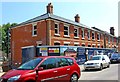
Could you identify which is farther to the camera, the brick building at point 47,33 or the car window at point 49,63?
the brick building at point 47,33

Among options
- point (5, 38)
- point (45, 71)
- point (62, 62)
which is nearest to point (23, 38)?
point (62, 62)

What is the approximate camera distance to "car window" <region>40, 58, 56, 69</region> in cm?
1058

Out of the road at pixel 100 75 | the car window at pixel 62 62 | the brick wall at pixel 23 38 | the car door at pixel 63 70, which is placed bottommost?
the road at pixel 100 75

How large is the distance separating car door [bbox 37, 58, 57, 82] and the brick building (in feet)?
A: 62.8

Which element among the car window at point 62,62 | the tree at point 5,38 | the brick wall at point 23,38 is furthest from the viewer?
the tree at point 5,38

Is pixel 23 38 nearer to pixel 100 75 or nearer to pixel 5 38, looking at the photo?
pixel 100 75

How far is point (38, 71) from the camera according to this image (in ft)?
33.0

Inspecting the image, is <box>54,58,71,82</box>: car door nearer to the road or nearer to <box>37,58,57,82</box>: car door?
<box>37,58,57,82</box>: car door

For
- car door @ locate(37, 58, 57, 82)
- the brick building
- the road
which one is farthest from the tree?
car door @ locate(37, 58, 57, 82)

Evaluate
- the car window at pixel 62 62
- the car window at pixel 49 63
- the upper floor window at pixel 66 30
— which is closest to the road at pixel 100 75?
Answer: the car window at pixel 62 62

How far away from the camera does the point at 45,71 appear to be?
409 inches

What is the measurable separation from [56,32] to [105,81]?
64.3 ft

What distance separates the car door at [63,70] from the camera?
11.2m

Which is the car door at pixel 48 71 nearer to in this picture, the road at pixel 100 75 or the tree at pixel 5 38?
the road at pixel 100 75
